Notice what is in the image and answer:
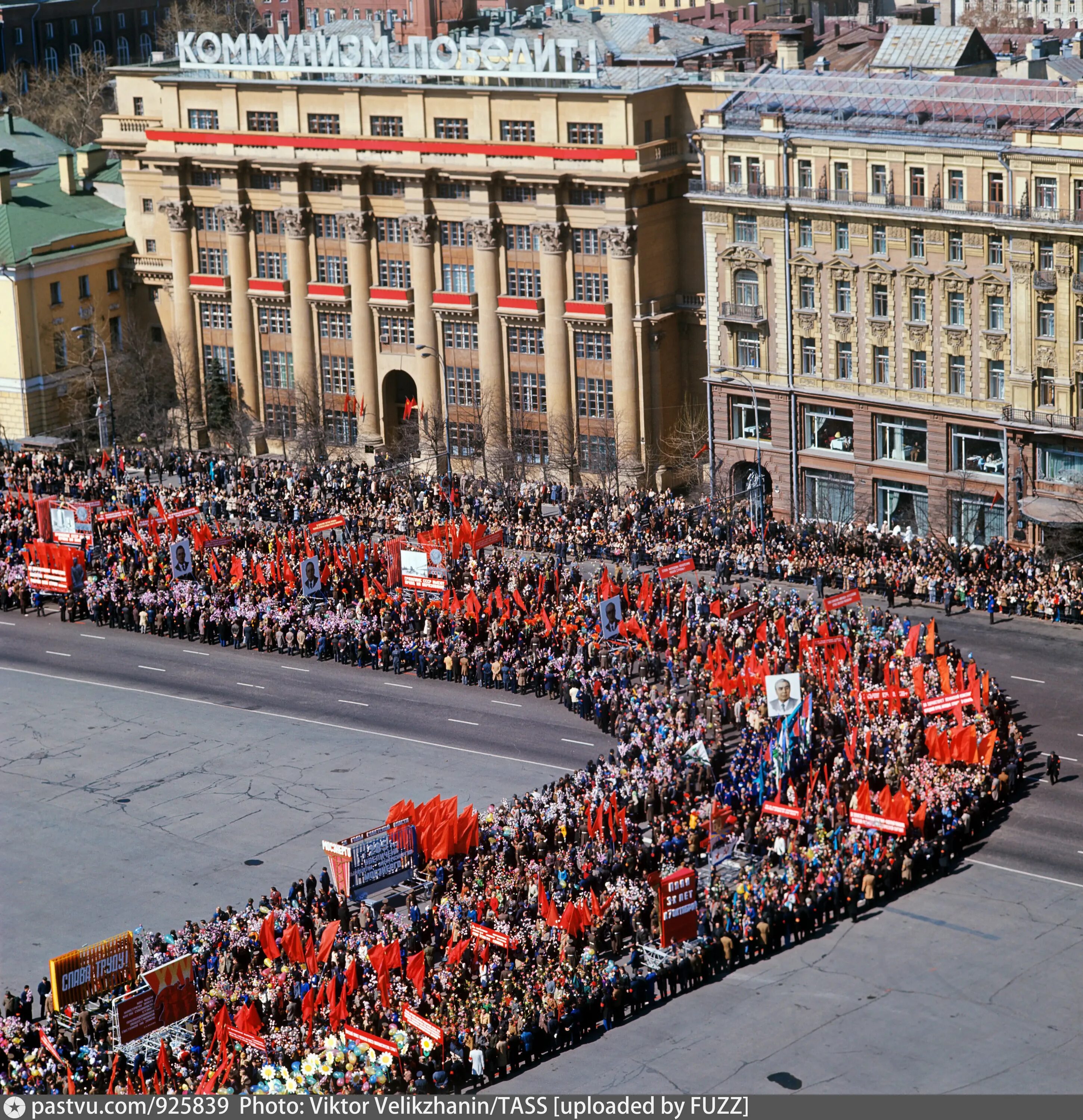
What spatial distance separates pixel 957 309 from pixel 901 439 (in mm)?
6519

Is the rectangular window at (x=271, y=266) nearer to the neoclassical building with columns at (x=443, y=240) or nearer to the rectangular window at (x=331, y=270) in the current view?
the neoclassical building with columns at (x=443, y=240)

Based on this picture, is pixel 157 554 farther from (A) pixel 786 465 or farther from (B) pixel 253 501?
(A) pixel 786 465

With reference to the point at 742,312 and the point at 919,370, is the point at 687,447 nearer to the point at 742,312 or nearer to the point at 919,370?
the point at 742,312

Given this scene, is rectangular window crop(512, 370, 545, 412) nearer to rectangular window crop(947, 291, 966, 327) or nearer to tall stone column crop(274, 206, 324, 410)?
tall stone column crop(274, 206, 324, 410)

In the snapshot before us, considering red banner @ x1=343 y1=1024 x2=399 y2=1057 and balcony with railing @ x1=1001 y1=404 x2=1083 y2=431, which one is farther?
balcony with railing @ x1=1001 y1=404 x2=1083 y2=431

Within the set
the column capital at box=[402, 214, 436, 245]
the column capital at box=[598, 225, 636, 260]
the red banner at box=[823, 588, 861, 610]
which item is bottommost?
the red banner at box=[823, 588, 861, 610]

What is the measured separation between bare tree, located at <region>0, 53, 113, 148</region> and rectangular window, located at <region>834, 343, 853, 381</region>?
83683 millimetres

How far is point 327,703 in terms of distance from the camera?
8825cm

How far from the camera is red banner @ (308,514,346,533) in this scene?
99812 mm

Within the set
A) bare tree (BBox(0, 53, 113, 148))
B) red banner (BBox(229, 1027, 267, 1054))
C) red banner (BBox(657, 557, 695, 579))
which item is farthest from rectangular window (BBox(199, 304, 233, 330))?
red banner (BBox(229, 1027, 267, 1054))

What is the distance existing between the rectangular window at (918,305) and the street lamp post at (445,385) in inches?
1058

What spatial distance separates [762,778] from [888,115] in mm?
40700

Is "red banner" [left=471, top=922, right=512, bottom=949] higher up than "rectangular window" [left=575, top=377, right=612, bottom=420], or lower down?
lower down

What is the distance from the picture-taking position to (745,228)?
109 m
